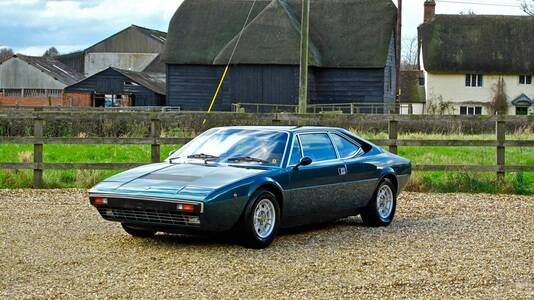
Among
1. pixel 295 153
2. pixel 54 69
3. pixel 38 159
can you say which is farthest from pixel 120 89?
pixel 295 153

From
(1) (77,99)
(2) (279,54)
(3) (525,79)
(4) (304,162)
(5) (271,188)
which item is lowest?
(5) (271,188)

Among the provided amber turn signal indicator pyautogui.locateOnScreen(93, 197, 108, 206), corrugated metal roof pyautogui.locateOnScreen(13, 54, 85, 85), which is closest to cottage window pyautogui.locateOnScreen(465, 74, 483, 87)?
corrugated metal roof pyautogui.locateOnScreen(13, 54, 85, 85)

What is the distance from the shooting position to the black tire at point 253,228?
9.34 metres

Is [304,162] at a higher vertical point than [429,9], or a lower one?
lower

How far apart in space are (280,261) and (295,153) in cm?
205

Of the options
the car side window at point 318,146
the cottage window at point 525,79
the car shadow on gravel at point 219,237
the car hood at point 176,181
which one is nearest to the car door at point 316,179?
the car side window at point 318,146

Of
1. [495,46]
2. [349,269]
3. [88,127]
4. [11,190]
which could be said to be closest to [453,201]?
[349,269]

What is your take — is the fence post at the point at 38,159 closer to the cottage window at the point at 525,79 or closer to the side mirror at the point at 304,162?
the side mirror at the point at 304,162

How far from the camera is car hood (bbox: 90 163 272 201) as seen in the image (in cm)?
916

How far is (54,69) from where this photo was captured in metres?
83.3

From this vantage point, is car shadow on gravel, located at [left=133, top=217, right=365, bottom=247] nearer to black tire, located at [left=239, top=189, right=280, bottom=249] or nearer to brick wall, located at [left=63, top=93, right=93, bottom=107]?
black tire, located at [left=239, top=189, right=280, bottom=249]

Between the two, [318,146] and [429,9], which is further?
[429,9]

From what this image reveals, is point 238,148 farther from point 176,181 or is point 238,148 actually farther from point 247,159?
point 176,181

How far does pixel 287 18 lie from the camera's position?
48000mm
